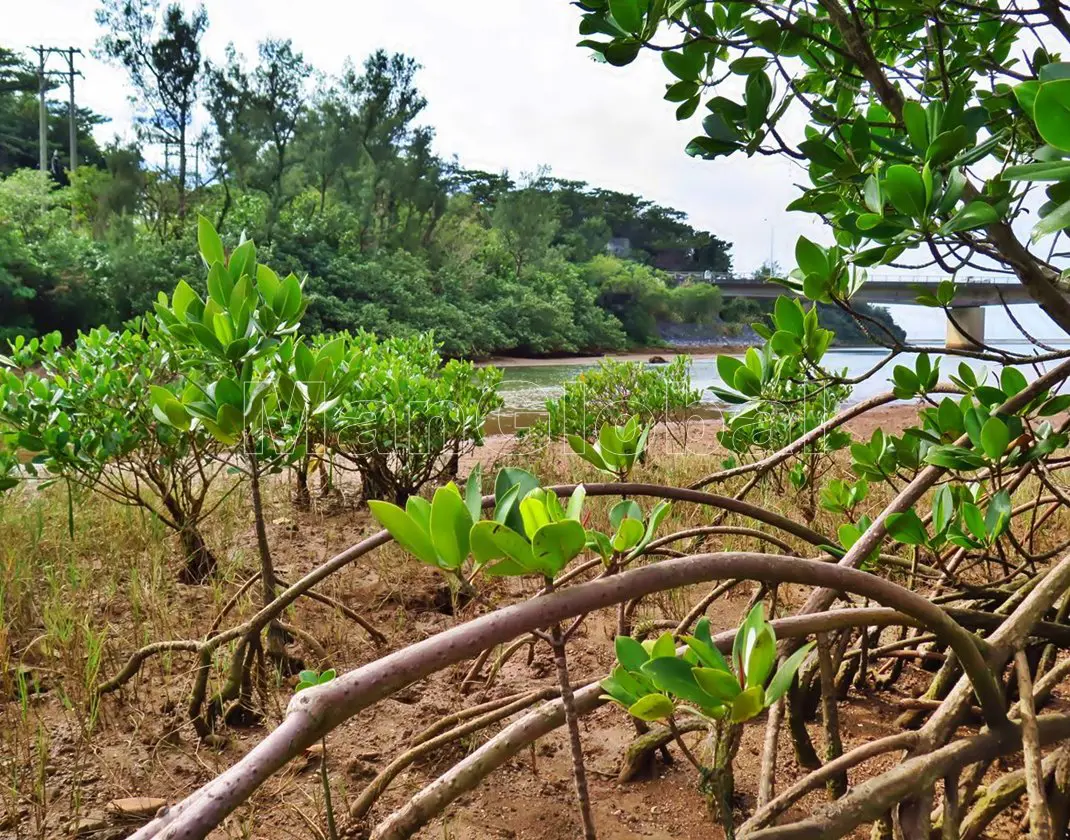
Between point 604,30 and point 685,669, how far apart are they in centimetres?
80

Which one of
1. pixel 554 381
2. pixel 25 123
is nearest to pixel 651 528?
pixel 554 381

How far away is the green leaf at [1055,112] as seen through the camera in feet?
1.30

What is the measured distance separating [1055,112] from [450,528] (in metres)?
0.43

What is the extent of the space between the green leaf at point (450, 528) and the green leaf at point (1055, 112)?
0.40 metres

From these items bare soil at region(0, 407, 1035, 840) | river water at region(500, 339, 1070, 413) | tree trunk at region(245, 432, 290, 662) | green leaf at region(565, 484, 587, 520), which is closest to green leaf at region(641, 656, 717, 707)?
green leaf at region(565, 484, 587, 520)

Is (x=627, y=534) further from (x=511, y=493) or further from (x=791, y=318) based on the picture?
(x=791, y=318)

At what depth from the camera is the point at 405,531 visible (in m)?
0.46

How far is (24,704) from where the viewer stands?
4.51 feet

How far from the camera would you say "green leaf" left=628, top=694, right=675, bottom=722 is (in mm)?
489

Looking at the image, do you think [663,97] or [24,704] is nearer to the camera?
[663,97]

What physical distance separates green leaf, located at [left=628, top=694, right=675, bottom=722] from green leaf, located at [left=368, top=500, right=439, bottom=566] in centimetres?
17

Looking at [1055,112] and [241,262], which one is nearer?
[1055,112]

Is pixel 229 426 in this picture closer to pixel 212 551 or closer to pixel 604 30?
pixel 604 30

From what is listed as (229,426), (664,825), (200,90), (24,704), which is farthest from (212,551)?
(200,90)
